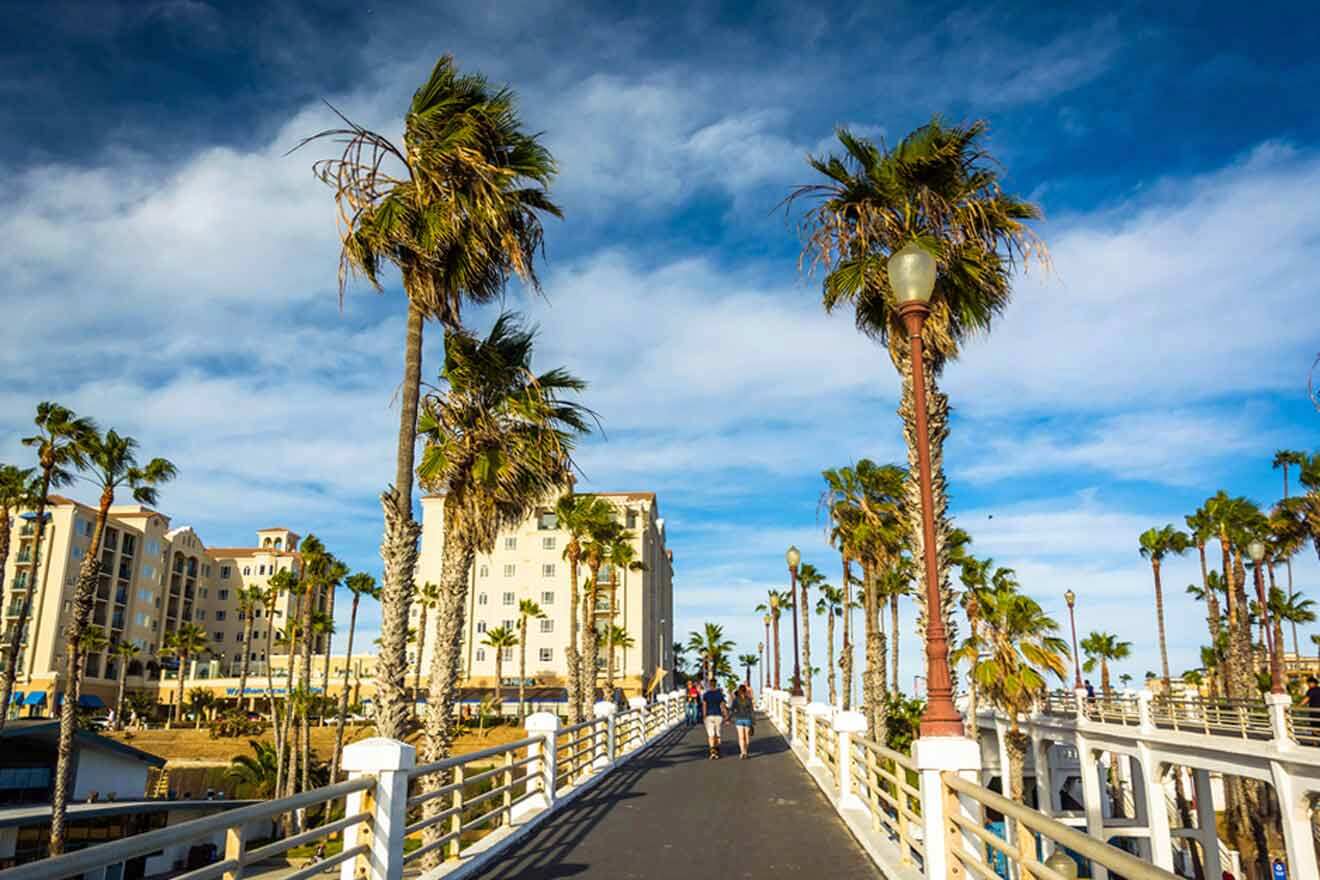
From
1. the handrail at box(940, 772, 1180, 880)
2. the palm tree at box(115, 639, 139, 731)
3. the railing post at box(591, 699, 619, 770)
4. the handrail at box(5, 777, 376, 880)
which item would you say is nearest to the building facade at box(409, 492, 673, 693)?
the palm tree at box(115, 639, 139, 731)

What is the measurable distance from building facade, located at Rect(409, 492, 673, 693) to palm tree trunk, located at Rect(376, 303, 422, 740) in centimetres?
6789

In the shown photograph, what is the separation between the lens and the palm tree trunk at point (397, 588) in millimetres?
12047

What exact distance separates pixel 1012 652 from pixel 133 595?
273 ft

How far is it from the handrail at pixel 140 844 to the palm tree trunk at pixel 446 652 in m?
8.97

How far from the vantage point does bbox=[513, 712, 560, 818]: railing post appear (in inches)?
472

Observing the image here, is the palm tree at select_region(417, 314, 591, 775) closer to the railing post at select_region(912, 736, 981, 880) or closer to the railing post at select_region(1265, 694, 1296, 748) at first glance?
the railing post at select_region(912, 736, 981, 880)

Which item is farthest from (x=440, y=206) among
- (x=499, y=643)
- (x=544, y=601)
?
(x=544, y=601)

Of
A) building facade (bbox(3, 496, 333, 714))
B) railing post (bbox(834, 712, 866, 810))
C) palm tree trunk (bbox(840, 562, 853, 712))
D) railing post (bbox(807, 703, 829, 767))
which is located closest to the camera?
railing post (bbox(834, 712, 866, 810))

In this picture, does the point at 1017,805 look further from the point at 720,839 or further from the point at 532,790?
the point at 532,790

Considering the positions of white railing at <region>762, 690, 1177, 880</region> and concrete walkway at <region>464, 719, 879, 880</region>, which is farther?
concrete walkway at <region>464, 719, 879, 880</region>

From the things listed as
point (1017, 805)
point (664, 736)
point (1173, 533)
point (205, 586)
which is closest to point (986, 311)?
point (1017, 805)

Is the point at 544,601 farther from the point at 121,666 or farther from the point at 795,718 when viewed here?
the point at 795,718

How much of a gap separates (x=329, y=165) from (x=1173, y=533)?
6281cm

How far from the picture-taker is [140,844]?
166 inches
